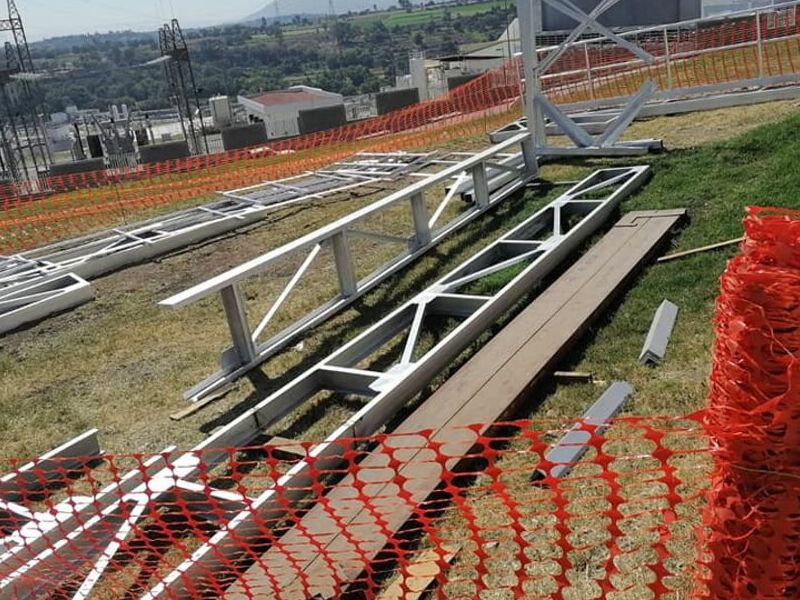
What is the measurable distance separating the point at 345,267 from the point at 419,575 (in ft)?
13.4

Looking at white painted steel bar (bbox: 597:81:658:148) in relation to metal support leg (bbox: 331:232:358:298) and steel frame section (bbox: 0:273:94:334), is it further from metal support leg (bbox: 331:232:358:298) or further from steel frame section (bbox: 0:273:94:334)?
steel frame section (bbox: 0:273:94:334)

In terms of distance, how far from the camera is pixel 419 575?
11.3 feet

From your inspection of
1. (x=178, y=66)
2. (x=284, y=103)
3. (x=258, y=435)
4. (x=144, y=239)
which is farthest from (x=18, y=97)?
(x=258, y=435)

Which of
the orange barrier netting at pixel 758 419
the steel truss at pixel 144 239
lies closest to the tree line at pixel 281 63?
the steel truss at pixel 144 239

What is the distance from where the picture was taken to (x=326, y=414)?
521 centimetres

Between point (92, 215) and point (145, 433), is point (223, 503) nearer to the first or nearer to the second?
point (145, 433)

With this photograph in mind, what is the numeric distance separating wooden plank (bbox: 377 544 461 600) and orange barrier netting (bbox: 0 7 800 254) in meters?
9.99

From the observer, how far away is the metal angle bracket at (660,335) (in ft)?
16.4

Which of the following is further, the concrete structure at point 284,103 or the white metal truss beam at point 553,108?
the concrete structure at point 284,103

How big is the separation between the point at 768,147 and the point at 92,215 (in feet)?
36.5

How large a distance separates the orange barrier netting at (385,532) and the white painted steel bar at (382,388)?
0.06 feet

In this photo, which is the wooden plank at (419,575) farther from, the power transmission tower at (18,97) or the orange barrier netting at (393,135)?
the power transmission tower at (18,97)

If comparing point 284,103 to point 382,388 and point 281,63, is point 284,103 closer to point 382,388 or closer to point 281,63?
point 382,388

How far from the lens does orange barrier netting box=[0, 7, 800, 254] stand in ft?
43.0
